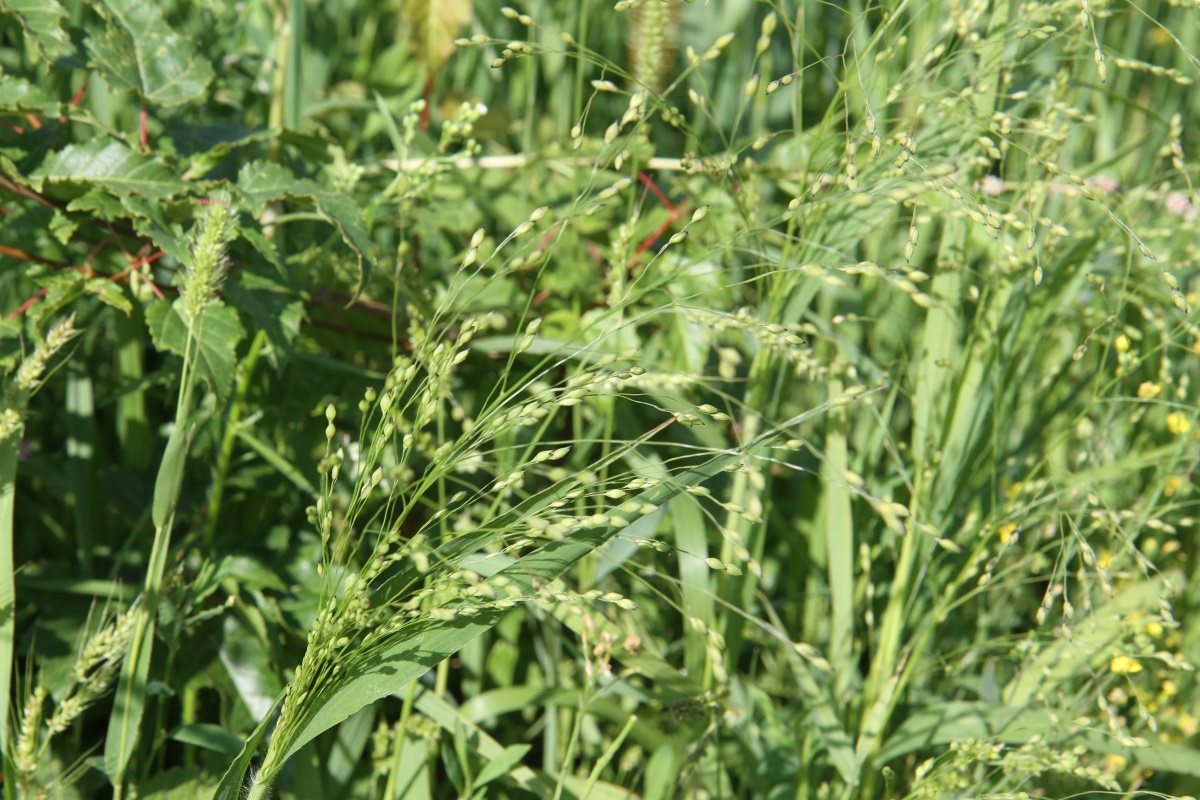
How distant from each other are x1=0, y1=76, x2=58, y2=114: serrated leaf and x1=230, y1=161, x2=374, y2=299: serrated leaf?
9.0 inches

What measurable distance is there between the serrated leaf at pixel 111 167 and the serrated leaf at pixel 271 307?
134 mm

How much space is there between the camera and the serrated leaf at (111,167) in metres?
1.20

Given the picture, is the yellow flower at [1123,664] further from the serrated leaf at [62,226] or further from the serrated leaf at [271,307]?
the serrated leaf at [62,226]

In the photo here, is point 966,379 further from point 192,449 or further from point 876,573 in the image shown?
point 192,449

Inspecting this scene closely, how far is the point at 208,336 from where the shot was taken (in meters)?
1.13

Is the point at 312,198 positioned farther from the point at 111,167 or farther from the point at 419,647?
the point at 419,647

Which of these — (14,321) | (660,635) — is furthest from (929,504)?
(14,321)

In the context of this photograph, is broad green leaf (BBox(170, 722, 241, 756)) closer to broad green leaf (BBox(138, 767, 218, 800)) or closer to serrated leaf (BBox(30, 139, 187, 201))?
broad green leaf (BBox(138, 767, 218, 800))

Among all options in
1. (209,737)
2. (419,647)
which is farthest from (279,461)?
(419,647)

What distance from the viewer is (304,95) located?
182 cm

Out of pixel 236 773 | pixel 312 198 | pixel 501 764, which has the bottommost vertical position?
pixel 501 764

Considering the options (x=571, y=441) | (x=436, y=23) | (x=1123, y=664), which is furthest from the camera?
(x=436, y=23)

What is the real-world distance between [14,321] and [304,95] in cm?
81

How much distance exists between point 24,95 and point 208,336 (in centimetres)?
40
